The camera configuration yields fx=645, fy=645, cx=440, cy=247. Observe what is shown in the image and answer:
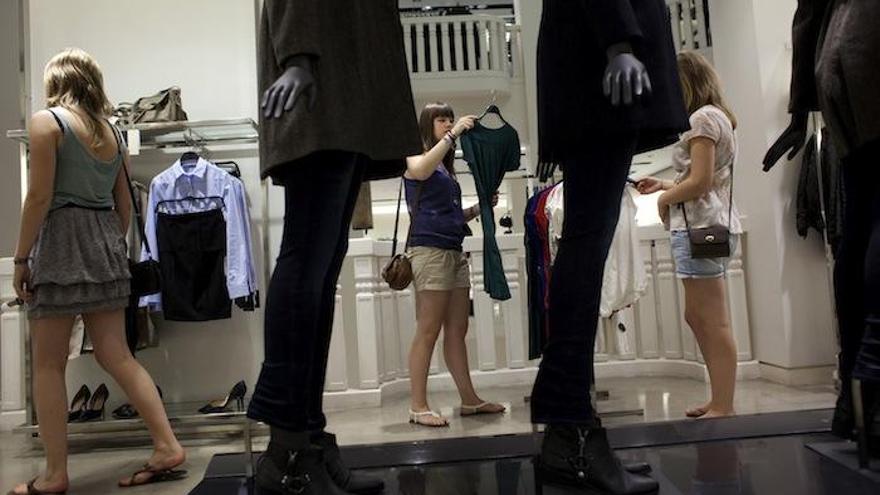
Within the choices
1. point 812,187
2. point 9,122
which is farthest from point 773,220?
point 9,122

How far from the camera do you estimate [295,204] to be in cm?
122

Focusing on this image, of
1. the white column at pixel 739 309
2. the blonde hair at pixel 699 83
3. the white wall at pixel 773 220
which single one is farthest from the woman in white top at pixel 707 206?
the white column at pixel 739 309

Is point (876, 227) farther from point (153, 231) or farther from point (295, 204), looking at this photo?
point (153, 231)

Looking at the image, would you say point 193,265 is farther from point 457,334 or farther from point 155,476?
point 457,334

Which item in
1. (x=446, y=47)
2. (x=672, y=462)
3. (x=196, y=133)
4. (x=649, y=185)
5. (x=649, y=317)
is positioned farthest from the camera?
(x=446, y=47)

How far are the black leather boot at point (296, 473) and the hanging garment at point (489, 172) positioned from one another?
1.84m

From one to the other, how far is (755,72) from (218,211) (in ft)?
9.62

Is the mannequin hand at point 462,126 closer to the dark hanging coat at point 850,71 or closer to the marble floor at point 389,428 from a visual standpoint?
the marble floor at point 389,428

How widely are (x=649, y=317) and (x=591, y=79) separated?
3.01 m

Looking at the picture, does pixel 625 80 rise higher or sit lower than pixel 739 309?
higher

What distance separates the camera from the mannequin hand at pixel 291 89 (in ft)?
3.65

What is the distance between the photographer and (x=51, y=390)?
2.05m

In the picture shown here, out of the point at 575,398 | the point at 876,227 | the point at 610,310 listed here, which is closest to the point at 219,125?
the point at 610,310

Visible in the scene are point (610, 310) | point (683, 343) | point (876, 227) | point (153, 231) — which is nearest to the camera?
point (876, 227)
